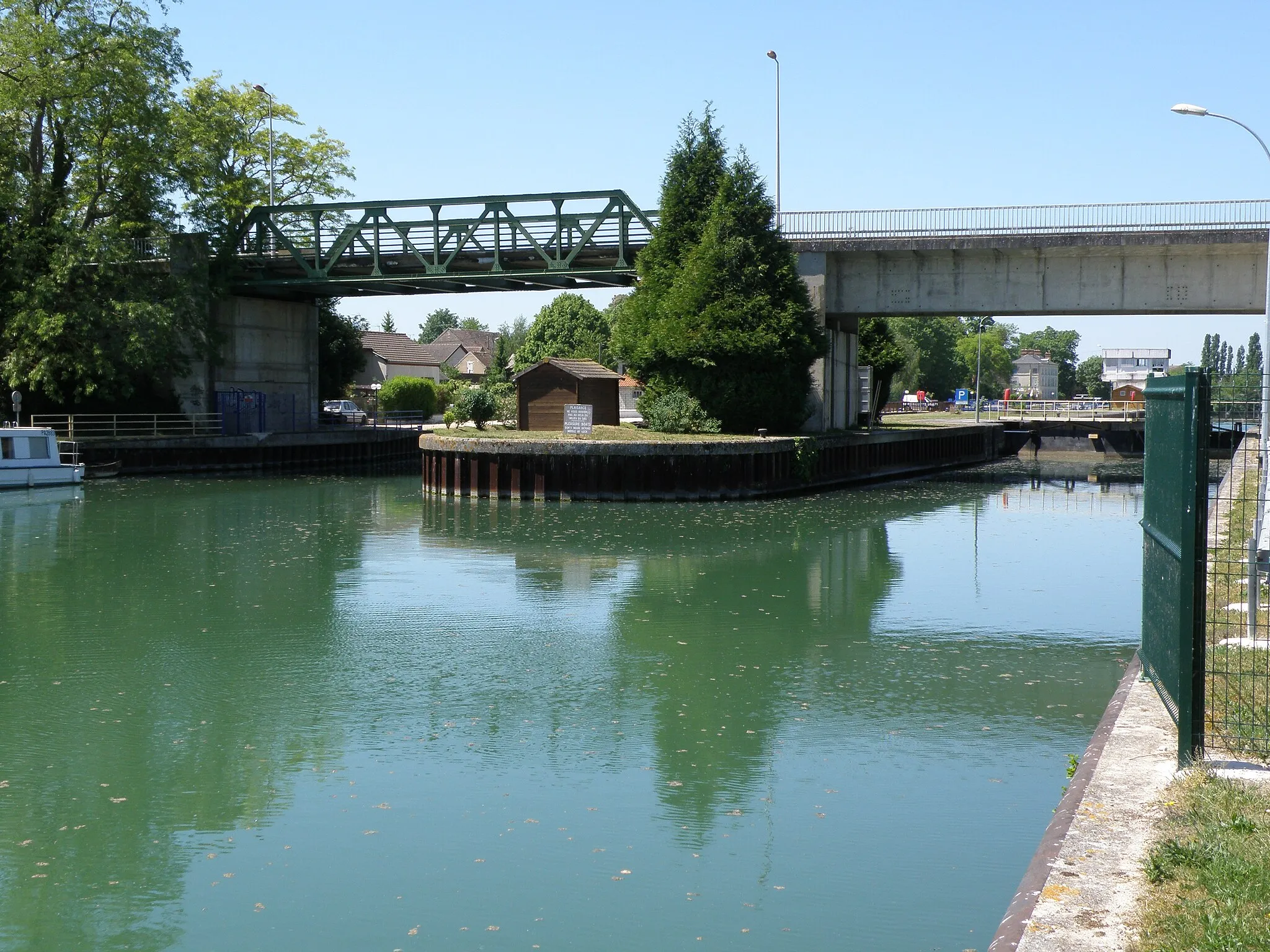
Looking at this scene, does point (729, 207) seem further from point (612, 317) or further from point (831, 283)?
point (612, 317)

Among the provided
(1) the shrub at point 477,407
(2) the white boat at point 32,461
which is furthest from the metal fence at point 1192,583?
(2) the white boat at point 32,461

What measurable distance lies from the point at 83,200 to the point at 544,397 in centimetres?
1762

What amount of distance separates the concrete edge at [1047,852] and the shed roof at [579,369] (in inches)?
1212

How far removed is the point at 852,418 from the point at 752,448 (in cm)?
1413

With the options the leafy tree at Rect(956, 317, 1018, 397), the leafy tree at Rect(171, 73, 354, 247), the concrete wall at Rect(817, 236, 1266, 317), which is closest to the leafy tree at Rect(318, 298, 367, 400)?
the leafy tree at Rect(171, 73, 354, 247)

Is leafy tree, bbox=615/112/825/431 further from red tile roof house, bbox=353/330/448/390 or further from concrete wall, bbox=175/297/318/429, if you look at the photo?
red tile roof house, bbox=353/330/448/390

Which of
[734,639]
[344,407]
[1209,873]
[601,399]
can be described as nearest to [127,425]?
[601,399]

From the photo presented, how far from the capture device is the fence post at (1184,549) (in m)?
7.38

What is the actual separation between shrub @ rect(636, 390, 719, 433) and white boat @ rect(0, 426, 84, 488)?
16.9 m

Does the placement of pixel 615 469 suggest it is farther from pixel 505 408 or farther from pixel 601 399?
pixel 505 408

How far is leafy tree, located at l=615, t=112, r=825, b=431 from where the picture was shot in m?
37.6

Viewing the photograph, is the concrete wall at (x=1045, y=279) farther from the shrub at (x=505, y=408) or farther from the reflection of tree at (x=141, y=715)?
the reflection of tree at (x=141, y=715)

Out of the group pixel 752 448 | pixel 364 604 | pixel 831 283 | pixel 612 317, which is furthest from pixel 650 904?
pixel 612 317

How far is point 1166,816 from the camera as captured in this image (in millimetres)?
6750
